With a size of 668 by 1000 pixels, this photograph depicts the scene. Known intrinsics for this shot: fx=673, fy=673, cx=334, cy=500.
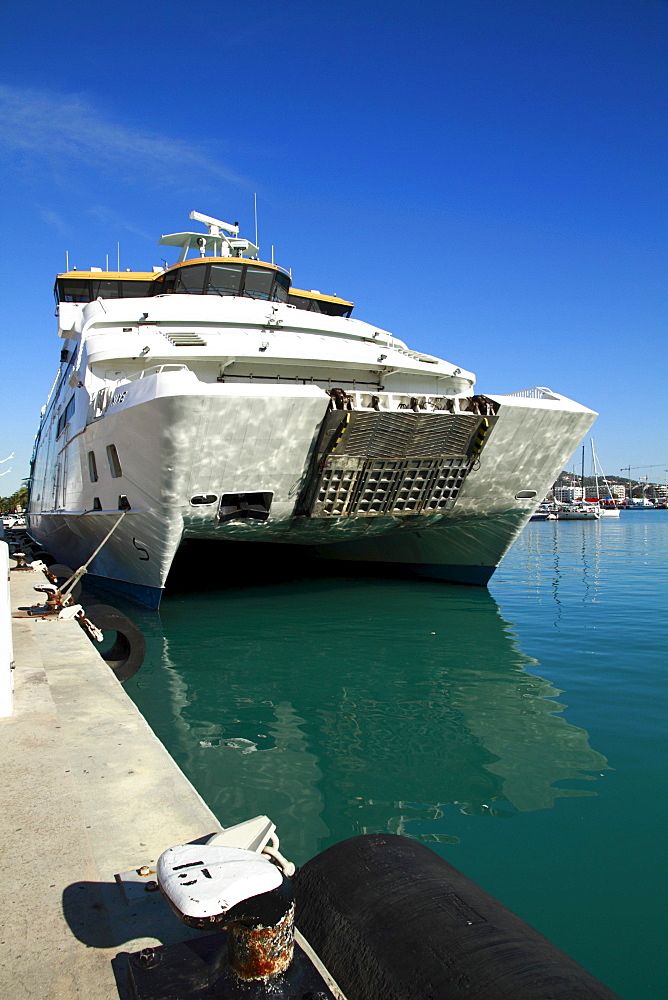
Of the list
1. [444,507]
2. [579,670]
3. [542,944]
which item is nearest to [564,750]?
[579,670]

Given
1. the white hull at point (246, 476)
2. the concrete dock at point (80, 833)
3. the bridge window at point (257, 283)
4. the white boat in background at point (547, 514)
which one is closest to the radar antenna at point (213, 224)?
the bridge window at point (257, 283)

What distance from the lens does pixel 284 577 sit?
16641 mm

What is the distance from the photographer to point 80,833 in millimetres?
2566

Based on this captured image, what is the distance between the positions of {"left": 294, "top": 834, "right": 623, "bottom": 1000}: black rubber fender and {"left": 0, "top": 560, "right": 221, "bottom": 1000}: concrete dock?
0.48 m

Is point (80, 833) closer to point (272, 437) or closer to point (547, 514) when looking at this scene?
point (272, 437)

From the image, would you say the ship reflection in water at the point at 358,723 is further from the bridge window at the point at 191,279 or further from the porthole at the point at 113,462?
the bridge window at the point at 191,279

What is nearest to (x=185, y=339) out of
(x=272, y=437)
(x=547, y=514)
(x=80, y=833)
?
(x=272, y=437)

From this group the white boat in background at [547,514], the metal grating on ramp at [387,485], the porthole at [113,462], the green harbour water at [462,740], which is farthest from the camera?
the white boat in background at [547,514]

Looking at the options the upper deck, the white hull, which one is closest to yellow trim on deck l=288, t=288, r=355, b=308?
the upper deck

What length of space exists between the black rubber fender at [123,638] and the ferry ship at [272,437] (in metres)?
2.25

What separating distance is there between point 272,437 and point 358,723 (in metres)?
4.96

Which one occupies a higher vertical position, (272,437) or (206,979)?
(272,437)

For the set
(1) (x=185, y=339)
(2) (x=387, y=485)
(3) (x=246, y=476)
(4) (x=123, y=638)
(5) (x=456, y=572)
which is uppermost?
(1) (x=185, y=339)

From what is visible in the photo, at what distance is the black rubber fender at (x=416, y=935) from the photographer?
173 cm
